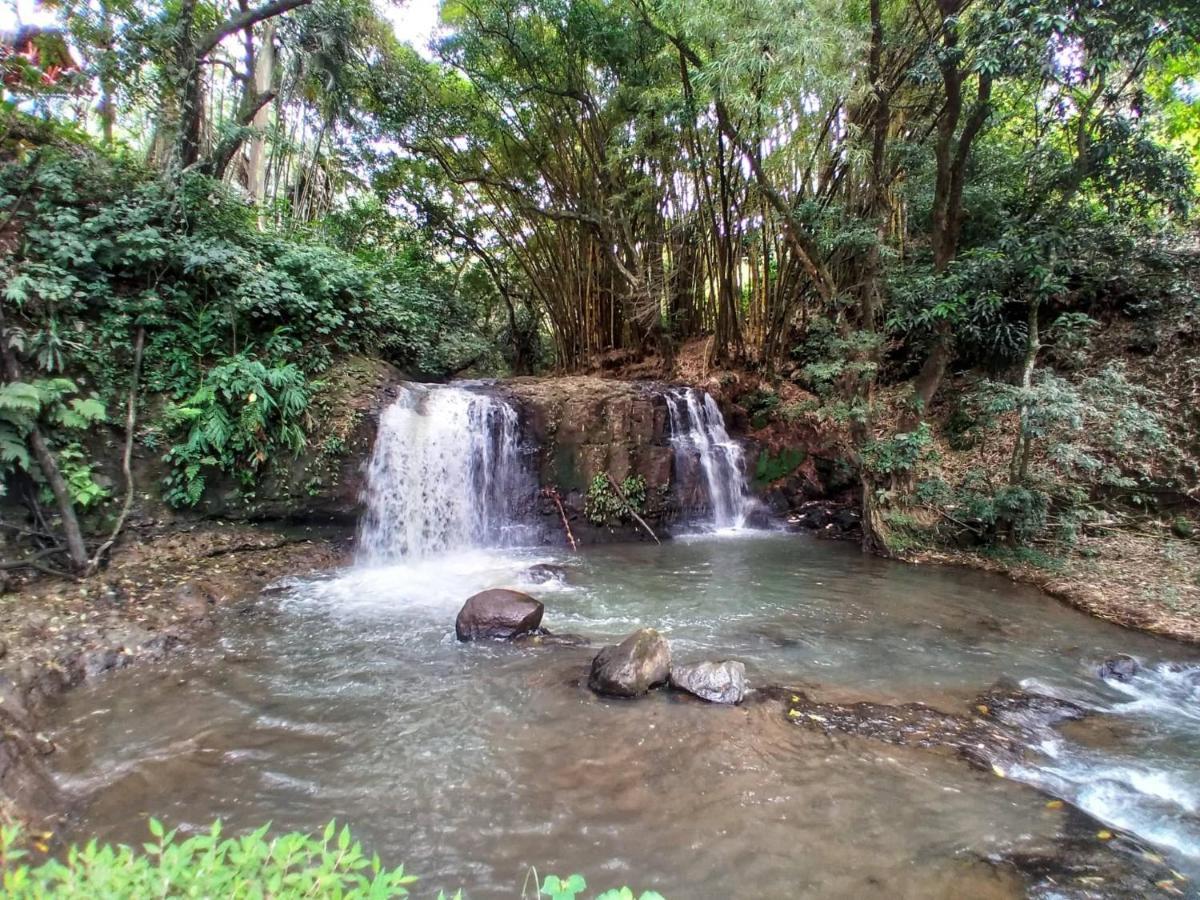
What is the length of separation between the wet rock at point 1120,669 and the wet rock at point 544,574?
461cm

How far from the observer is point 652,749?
3.35 meters

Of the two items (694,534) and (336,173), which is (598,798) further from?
(336,173)

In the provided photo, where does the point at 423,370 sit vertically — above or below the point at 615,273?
below

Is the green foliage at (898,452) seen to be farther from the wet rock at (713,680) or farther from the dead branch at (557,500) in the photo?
the wet rock at (713,680)

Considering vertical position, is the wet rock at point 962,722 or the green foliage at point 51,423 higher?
the green foliage at point 51,423

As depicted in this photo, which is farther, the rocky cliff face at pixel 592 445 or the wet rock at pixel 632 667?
the rocky cliff face at pixel 592 445

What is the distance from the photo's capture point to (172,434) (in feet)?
20.5

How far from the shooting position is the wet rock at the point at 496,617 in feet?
16.1

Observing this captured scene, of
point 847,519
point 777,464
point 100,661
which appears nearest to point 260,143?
point 100,661

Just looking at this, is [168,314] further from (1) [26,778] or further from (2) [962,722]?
(2) [962,722]

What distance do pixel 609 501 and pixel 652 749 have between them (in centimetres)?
555

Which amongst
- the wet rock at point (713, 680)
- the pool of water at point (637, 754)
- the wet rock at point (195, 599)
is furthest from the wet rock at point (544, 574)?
the wet rock at point (195, 599)

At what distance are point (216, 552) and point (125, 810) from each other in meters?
3.91

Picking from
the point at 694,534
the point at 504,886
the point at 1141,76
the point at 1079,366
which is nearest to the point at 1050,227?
the point at 1141,76
